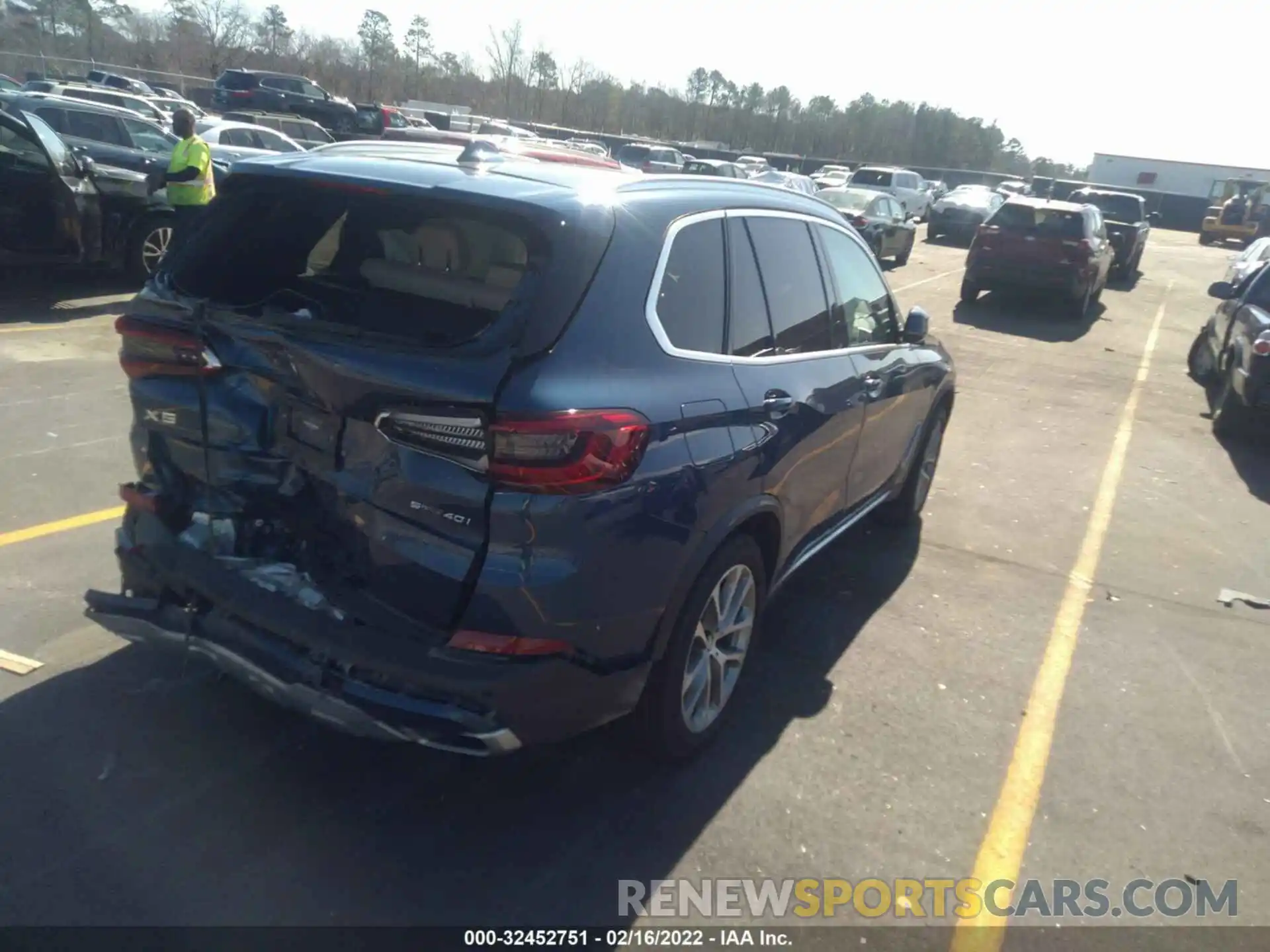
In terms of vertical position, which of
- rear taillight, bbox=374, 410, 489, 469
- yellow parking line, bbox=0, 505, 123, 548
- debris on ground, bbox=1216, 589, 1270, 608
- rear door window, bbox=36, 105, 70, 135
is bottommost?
yellow parking line, bbox=0, 505, 123, 548

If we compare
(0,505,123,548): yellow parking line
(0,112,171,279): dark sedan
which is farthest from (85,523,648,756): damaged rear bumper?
(0,112,171,279): dark sedan

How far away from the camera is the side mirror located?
219 inches

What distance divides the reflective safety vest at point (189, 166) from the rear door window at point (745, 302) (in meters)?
8.48

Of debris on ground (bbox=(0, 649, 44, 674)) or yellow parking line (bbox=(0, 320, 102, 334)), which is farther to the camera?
yellow parking line (bbox=(0, 320, 102, 334))

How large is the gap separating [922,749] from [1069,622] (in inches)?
70.6

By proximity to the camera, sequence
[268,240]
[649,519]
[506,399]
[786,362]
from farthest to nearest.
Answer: [786,362]
[268,240]
[649,519]
[506,399]

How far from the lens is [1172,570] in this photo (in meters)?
6.32

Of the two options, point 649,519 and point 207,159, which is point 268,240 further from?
point 207,159

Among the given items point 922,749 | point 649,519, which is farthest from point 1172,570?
point 649,519

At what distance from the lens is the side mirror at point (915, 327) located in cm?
556

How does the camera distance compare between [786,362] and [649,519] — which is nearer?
[649,519]

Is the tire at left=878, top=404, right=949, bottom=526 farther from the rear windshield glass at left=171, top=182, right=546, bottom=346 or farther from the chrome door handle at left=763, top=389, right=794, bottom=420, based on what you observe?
the rear windshield glass at left=171, top=182, right=546, bottom=346

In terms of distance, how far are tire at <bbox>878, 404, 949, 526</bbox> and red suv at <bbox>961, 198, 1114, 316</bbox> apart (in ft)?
35.4

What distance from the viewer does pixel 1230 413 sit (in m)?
9.59
